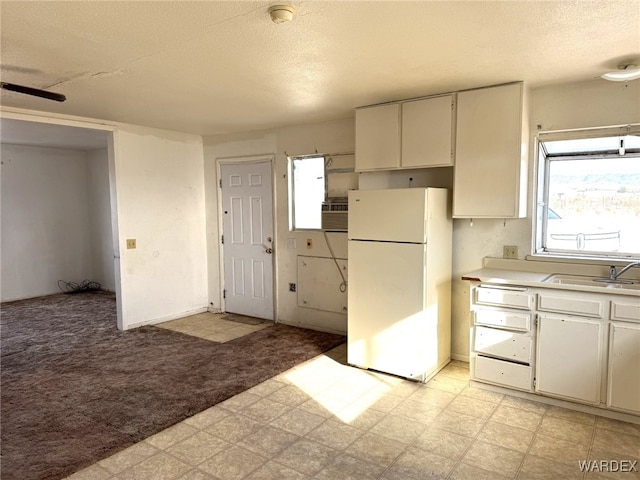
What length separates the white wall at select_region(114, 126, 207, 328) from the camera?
16.2 feet

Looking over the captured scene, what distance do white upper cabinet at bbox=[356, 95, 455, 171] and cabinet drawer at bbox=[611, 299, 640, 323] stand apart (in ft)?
5.13

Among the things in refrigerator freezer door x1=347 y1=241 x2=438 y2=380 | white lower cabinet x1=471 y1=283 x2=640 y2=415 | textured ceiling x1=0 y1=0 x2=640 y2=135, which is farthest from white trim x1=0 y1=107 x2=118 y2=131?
white lower cabinet x1=471 y1=283 x2=640 y2=415

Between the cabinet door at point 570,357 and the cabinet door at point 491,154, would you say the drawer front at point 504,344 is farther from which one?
the cabinet door at point 491,154

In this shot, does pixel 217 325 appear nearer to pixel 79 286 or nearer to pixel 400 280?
pixel 400 280

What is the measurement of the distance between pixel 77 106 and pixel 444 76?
131 inches

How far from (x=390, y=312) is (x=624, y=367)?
1627 millimetres

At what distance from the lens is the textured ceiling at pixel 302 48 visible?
204 centimetres

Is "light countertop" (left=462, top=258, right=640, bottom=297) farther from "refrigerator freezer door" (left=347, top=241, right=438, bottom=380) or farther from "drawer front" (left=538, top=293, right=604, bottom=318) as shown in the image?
"refrigerator freezer door" (left=347, top=241, right=438, bottom=380)

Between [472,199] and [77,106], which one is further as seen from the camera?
[77,106]

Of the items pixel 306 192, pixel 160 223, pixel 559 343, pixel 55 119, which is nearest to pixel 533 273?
pixel 559 343

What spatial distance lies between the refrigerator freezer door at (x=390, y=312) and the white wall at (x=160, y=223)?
109 inches

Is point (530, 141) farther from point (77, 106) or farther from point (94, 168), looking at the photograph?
point (94, 168)

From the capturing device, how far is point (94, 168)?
7.34m

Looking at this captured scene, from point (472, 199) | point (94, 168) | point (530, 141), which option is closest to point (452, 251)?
point (472, 199)
